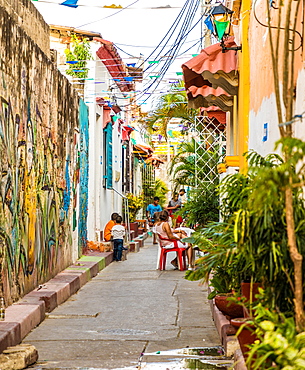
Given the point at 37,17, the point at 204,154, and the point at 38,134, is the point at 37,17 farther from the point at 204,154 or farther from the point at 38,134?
the point at 204,154

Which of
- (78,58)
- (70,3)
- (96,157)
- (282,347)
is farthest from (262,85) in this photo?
(96,157)

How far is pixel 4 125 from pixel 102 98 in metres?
10.6

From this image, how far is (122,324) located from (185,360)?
224 centimetres

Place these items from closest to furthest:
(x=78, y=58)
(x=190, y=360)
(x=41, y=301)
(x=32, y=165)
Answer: (x=190, y=360)
(x=41, y=301)
(x=32, y=165)
(x=78, y=58)

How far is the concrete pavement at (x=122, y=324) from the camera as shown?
7059mm

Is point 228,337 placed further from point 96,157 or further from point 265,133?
point 96,157

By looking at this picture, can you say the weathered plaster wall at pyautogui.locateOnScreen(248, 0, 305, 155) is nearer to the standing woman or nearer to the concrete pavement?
the concrete pavement

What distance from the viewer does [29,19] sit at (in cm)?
1162

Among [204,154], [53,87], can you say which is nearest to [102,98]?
[204,154]

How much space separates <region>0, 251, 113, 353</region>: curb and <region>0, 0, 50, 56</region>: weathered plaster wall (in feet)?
13.9

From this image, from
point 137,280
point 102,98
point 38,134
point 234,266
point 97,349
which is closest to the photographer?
point 234,266

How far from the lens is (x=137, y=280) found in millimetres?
13750

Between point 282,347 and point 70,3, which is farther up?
point 70,3

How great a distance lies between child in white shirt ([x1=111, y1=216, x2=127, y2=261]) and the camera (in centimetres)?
1734
